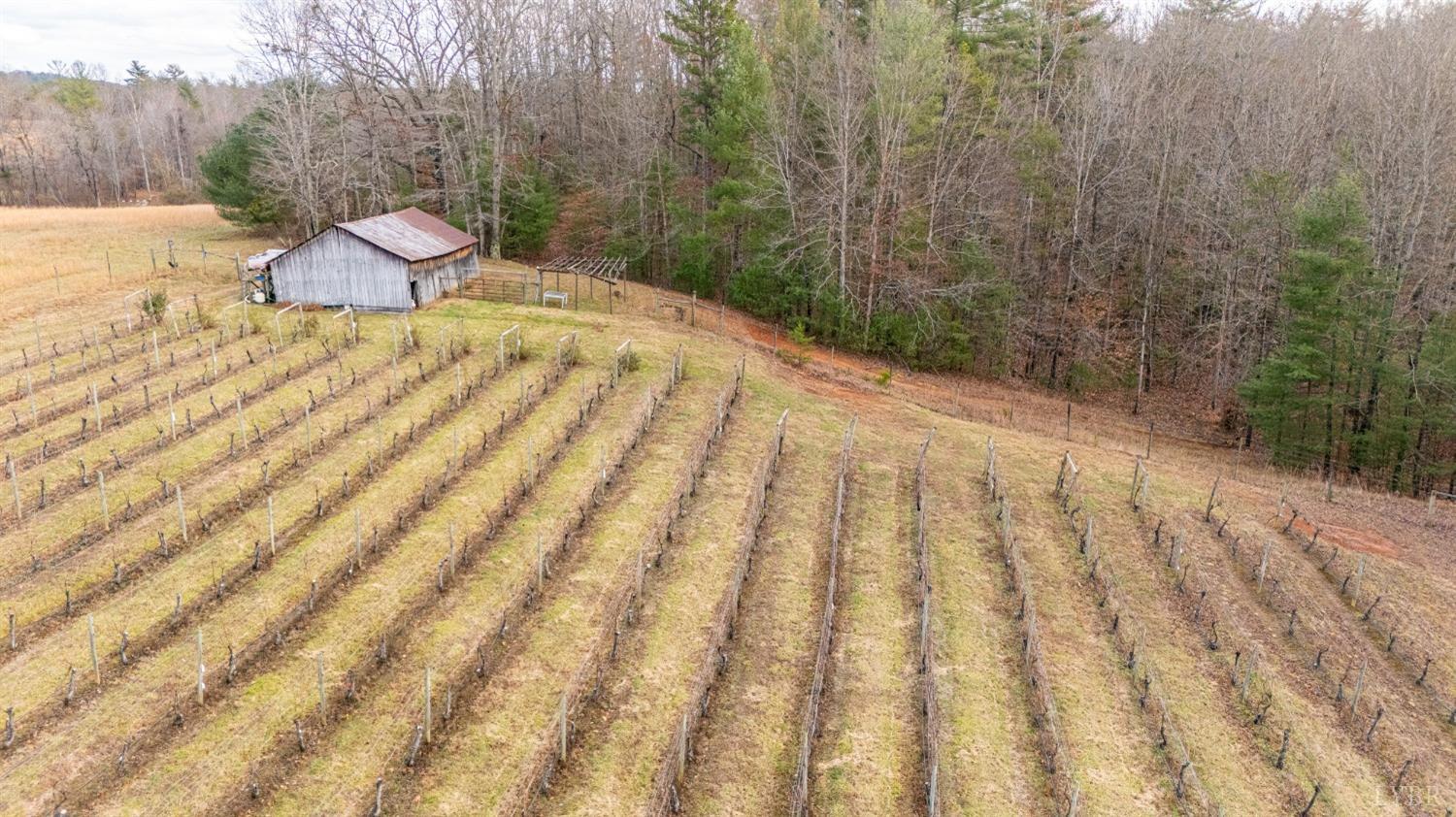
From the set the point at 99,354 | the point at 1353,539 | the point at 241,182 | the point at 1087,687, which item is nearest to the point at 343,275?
the point at 99,354

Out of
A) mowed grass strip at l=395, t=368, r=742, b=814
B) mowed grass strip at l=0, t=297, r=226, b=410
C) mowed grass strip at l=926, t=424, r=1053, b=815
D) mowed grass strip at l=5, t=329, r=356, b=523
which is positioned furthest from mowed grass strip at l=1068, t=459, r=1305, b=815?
mowed grass strip at l=0, t=297, r=226, b=410

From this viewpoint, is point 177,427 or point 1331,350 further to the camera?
point 1331,350

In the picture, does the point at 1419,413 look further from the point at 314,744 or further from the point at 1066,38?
the point at 314,744

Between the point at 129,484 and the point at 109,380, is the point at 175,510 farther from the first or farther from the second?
the point at 109,380

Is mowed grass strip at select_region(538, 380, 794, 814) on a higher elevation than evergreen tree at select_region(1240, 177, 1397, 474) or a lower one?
lower

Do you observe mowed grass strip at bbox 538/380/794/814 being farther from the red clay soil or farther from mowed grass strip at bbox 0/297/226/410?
mowed grass strip at bbox 0/297/226/410
